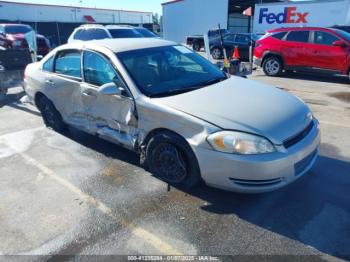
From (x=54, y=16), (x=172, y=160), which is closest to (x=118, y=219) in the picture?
(x=172, y=160)

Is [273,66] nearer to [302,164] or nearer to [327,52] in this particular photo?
[327,52]

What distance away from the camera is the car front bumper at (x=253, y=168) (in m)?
2.91

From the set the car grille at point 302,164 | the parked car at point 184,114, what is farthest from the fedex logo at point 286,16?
the car grille at point 302,164

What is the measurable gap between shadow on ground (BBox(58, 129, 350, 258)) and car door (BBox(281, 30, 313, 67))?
697 centimetres

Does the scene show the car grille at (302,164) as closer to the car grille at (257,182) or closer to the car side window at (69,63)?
the car grille at (257,182)

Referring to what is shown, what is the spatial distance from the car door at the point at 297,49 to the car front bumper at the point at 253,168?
7.86m

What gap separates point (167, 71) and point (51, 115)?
258 centimetres

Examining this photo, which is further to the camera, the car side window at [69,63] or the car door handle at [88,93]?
the car side window at [69,63]

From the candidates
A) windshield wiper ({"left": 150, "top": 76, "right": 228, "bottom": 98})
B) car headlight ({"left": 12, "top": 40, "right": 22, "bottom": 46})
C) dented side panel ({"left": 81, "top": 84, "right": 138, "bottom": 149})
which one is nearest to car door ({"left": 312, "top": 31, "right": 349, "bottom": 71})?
windshield wiper ({"left": 150, "top": 76, "right": 228, "bottom": 98})

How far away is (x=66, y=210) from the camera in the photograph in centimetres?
337

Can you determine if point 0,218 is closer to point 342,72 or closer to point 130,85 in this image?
point 130,85

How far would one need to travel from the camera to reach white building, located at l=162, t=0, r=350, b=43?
1925 centimetres

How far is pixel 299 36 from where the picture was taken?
10328 millimetres

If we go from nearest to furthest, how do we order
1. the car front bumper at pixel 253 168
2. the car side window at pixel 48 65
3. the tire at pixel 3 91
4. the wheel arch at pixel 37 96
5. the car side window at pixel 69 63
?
the car front bumper at pixel 253 168 → the car side window at pixel 69 63 → the car side window at pixel 48 65 → the wheel arch at pixel 37 96 → the tire at pixel 3 91
